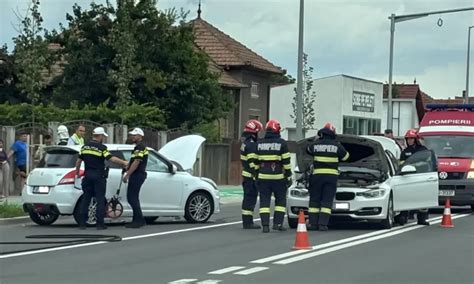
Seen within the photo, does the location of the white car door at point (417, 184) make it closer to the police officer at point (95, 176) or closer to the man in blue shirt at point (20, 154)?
the police officer at point (95, 176)

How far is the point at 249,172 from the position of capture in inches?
674

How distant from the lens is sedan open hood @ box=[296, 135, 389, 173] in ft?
58.6

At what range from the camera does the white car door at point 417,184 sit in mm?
18016

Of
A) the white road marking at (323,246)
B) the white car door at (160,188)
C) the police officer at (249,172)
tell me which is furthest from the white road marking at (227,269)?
the white car door at (160,188)

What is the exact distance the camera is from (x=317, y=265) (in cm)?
1220

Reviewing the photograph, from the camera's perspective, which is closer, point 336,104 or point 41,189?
point 41,189

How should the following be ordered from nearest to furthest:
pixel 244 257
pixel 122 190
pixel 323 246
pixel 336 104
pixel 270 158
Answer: pixel 244 257 → pixel 323 246 → pixel 270 158 → pixel 122 190 → pixel 336 104

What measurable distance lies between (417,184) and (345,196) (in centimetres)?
215

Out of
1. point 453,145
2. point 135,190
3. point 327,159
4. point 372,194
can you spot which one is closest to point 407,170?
point 372,194

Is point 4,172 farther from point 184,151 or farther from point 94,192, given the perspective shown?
point 94,192

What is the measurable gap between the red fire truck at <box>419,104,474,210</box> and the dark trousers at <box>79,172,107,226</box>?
951 centimetres

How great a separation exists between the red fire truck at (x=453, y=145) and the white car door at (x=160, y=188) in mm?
7614

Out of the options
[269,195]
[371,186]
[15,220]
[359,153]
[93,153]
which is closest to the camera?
[269,195]

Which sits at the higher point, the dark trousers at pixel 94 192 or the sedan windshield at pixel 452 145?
the sedan windshield at pixel 452 145
